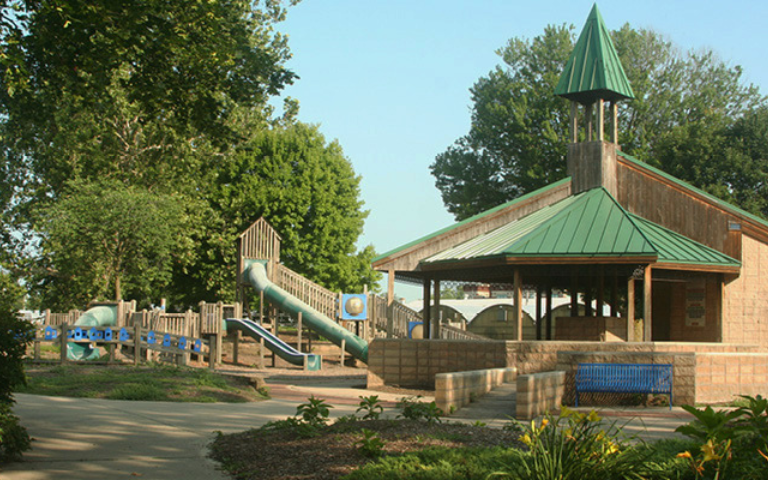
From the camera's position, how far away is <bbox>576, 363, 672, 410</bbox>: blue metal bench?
16031 millimetres

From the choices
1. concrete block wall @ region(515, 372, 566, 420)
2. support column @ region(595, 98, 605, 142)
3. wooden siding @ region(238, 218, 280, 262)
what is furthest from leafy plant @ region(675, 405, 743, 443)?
wooden siding @ region(238, 218, 280, 262)

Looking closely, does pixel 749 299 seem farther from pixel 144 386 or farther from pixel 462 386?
pixel 144 386

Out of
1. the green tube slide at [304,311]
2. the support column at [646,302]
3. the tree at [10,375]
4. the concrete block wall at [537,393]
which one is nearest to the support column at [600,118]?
the support column at [646,302]

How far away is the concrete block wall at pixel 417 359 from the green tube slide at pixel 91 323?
10439 millimetres

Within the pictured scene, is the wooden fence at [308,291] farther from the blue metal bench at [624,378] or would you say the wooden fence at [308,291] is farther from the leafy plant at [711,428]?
the leafy plant at [711,428]

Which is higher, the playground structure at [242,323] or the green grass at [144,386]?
the playground structure at [242,323]

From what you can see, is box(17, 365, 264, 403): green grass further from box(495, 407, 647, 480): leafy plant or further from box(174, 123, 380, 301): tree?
box(174, 123, 380, 301): tree

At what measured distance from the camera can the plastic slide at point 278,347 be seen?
28.2 metres

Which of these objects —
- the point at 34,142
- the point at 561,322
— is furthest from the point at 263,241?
the point at 561,322

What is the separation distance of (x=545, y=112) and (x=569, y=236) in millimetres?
29255

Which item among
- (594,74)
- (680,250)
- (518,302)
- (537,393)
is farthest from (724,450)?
(594,74)

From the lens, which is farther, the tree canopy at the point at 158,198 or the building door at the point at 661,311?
the tree canopy at the point at 158,198

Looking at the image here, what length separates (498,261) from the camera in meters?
20.5

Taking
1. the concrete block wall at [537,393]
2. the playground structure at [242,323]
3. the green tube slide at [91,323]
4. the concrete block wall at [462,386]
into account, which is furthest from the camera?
the green tube slide at [91,323]
